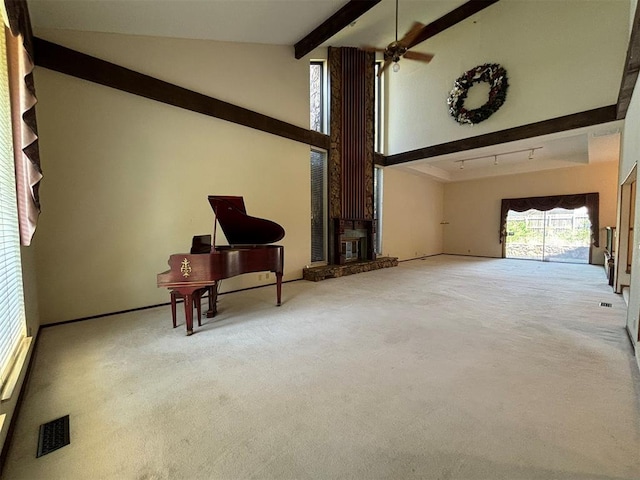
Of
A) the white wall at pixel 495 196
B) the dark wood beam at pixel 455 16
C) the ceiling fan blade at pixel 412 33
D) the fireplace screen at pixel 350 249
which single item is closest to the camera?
the ceiling fan blade at pixel 412 33

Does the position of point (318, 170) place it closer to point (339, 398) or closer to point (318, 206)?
point (318, 206)

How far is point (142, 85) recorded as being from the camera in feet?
11.3

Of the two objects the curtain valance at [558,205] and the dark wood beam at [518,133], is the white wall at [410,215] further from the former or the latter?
the curtain valance at [558,205]


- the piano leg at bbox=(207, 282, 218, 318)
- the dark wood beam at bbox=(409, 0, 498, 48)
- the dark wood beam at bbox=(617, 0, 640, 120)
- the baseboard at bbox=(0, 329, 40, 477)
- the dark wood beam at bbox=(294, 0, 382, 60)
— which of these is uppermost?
the dark wood beam at bbox=(409, 0, 498, 48)

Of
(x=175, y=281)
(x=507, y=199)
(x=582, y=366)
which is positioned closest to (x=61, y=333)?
(x=175, y=281)

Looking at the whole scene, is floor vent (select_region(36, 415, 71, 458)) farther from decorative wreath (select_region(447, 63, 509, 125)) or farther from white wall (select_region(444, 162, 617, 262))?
white wall (select_region(444, 162, 617, 262))

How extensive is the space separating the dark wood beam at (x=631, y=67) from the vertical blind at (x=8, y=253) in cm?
455

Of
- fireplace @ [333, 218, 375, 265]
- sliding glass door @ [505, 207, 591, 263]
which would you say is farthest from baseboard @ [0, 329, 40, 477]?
sliding glass door @ [505, 207, 591, 263]

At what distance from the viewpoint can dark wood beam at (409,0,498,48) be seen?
537 centimetres

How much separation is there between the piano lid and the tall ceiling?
2288 mm

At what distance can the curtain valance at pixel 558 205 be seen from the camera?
24.3 feet

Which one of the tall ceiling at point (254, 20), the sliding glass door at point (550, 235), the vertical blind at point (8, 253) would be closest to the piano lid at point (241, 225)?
the vertical blind at point (8, 253)

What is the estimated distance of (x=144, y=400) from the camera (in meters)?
1.66

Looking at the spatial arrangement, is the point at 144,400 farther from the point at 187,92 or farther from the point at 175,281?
the point at 187,92
